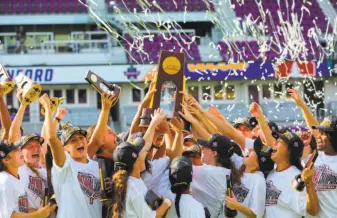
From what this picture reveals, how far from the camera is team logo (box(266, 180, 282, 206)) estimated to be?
6379 millimetres

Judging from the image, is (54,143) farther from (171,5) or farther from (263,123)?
(171,5)

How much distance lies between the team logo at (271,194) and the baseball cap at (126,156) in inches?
52.9

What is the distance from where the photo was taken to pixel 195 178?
6.71 m

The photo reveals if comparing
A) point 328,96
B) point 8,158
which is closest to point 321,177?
point 8,158

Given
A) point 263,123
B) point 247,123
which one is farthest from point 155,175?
point 247,123

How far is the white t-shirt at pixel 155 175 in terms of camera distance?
6383 millimetres

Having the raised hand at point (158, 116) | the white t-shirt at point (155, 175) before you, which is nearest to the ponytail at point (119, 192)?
the white t-shirt at point (155, 175)

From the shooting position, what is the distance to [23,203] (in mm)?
6211

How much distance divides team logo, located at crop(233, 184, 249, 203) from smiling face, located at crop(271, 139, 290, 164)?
1.27 ft

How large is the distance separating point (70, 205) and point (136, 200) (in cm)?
67

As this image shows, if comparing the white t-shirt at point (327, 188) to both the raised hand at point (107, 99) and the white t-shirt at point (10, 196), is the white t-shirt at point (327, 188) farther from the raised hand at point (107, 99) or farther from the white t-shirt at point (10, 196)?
the white t-shirt at point (10, 196)

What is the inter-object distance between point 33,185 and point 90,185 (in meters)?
0.60

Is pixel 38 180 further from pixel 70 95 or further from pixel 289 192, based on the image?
pixel 70 95

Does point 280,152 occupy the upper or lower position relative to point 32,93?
lower
